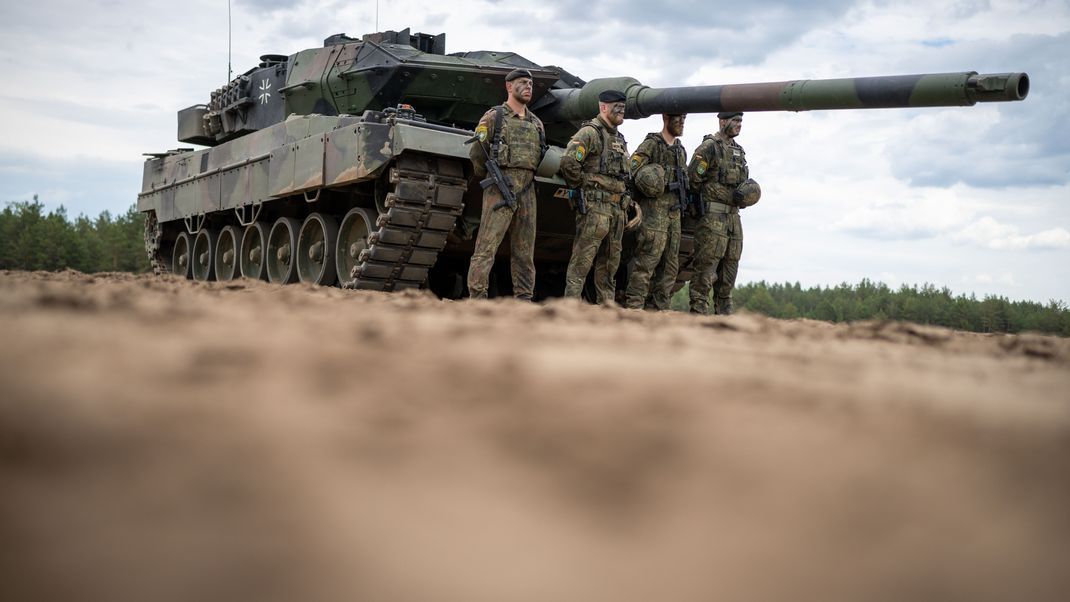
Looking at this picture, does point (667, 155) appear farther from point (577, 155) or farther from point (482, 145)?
point (482, 145)

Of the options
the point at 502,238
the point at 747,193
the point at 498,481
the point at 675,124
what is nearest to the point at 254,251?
the point at 502,238

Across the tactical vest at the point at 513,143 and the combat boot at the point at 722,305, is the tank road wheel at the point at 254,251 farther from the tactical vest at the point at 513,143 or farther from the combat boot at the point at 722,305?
the combat boot at the point at 722,305

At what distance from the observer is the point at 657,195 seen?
8.62 metres

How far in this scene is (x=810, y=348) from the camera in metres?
2.74

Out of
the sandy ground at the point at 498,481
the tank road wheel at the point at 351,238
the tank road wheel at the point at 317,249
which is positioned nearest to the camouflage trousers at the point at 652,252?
the tank road wheel at the point at 351,238

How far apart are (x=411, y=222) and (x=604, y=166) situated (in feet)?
5.09

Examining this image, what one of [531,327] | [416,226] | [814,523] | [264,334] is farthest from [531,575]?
[416,226]

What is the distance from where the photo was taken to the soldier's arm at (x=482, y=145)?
716 centimetres

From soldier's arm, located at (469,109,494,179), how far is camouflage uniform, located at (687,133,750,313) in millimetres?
2565

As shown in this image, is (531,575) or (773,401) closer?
(531,575)

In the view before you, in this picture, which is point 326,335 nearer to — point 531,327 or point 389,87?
point 531,327

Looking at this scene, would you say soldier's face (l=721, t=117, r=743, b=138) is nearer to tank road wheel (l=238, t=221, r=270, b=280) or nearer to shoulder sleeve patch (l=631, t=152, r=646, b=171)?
shoulder sleeve patch (l=631, t=152, r=646, b=171)

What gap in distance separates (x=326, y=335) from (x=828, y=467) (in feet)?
3.80

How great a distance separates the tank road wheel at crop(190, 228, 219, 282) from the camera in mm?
11689
